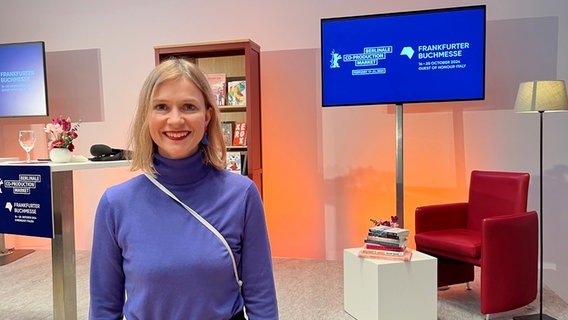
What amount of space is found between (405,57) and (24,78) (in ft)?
11.9

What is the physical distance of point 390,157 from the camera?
4379 mm

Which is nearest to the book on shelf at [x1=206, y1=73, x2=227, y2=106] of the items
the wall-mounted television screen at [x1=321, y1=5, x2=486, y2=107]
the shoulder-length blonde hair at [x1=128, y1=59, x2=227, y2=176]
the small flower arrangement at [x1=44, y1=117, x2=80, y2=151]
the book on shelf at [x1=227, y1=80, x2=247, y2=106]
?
the book on shelf at [x1=227, y1=80, x2=247, y2=106]

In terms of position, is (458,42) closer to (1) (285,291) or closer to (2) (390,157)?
(2) (390,157)

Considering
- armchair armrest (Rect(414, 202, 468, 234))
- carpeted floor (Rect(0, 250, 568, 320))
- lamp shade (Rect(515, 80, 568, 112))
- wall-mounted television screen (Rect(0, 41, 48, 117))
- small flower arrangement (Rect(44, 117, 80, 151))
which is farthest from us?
wall-mounted television screen (Rect(0, 41, 48, 117))

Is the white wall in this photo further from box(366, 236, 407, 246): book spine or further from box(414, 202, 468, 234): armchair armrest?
box(366, 236, 407, 246): book spine

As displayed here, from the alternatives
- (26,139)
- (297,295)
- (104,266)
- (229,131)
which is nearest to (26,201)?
(26,139)

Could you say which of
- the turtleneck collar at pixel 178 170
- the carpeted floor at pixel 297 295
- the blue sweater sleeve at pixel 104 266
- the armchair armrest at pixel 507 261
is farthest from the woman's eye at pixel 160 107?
the armchair armrest at pixel 507 261

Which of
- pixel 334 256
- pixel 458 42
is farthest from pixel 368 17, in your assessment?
pixel 334 256

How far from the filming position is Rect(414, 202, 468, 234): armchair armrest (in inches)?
141

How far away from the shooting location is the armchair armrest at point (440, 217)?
3594 mm

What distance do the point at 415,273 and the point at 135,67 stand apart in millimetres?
3499

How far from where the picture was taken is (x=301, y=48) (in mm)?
4465

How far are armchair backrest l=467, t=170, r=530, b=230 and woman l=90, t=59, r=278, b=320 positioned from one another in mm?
2770

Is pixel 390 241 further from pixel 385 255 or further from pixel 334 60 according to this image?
pixel 334 60
